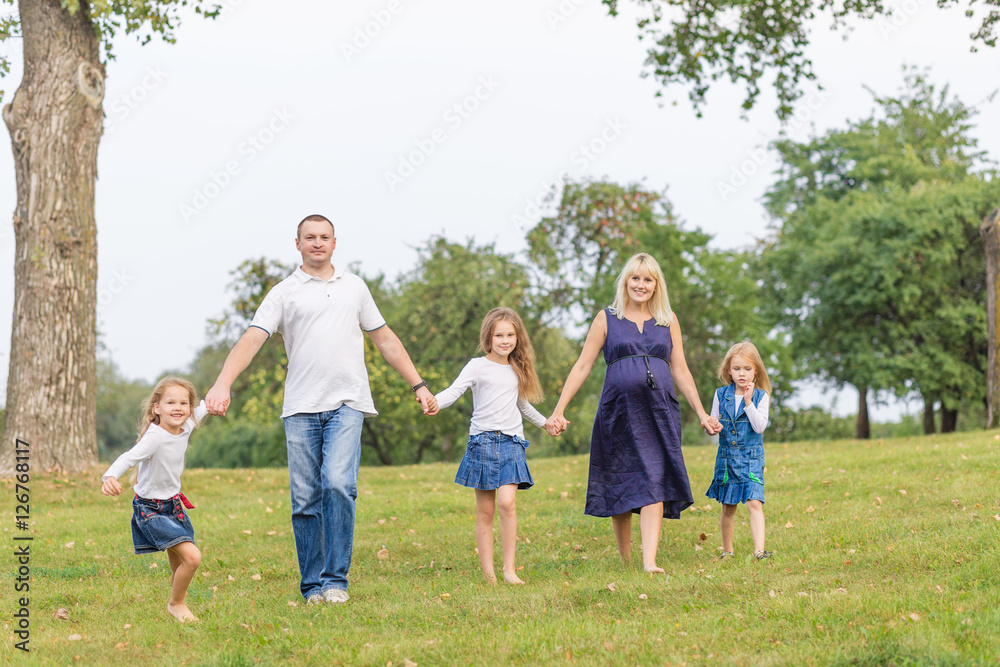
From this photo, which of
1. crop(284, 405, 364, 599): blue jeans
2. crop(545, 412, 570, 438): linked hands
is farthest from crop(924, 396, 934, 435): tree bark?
crop(284, 405, 364, 599): blue jeans

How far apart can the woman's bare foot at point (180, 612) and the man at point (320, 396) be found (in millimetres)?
779

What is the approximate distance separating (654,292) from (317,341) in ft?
8.89

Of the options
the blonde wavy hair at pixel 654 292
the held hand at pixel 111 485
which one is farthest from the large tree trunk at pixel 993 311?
the held hand at pixel 111 485

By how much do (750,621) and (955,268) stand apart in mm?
27950

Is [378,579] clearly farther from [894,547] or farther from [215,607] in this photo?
[894,547]

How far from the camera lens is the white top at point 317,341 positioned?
6.11 m

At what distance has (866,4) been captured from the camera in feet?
56.2

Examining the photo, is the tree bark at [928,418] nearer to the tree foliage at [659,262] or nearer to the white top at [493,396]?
the tree foliage at [659,262]

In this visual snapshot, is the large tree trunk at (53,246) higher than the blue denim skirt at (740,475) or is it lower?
higher

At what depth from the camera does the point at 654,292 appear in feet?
23.5

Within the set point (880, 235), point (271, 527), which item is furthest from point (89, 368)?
point (880, 235)

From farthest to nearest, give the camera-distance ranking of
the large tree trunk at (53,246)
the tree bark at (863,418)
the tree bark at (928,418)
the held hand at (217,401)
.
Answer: the tree bark at (863,418)
the tree bark at (928,418)
the large tree trunk at (53,246)
the held hand at (217,401)

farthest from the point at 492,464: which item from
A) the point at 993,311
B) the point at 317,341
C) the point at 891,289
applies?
the point at 891,289

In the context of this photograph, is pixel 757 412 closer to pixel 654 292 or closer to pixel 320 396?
pixel 654 292
